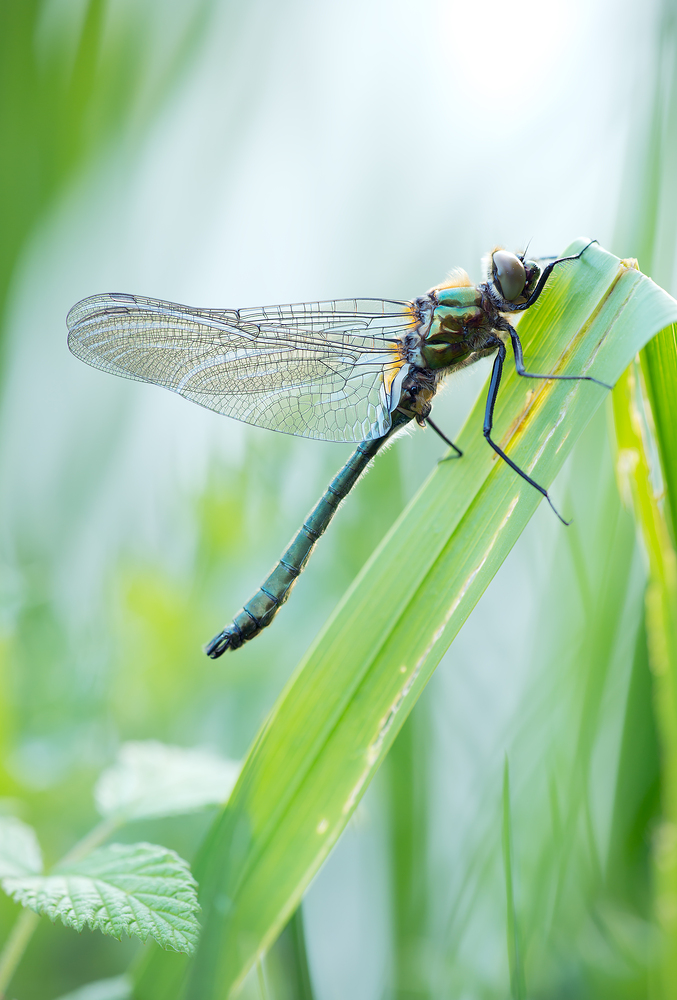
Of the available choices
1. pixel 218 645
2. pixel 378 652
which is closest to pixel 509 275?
pixel 378 652

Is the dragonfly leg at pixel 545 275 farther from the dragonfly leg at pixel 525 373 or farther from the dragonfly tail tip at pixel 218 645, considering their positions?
the dragonfly tail tip at pixel 218 645

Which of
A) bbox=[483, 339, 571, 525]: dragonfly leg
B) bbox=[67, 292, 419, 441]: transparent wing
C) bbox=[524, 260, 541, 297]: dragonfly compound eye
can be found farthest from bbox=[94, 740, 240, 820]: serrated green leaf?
bbox=[524, 260, 541, 297]: dragonfly compound eye

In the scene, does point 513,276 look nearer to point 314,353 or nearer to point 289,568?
point 314,353

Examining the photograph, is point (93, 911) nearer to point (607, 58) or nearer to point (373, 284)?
point (373, 284)

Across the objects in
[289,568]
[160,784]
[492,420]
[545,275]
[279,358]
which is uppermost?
[545,275]

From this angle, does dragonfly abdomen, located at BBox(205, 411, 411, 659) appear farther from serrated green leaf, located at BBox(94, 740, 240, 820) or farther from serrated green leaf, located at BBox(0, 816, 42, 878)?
serrated green leaf, located at BBox(0, 816, 42, 878)

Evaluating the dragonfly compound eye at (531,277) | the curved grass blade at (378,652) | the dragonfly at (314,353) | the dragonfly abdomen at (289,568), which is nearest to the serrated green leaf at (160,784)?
the curved grass blade at (378,652)

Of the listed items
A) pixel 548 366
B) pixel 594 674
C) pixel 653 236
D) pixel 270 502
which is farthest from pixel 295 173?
pixel 594 674
